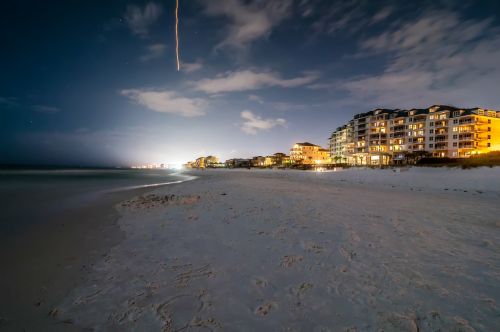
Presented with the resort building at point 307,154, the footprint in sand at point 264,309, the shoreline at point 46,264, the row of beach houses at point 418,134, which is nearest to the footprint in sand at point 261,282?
Result: the footprint in sand at point 264,309

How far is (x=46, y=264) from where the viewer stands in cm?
646

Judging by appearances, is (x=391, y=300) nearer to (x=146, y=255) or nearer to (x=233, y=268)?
(x=233, y=268)

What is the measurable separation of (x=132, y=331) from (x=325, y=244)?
18.0 feet

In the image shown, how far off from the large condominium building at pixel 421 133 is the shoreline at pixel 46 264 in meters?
83.1

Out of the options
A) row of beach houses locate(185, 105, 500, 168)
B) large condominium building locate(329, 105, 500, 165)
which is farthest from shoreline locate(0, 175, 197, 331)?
row of beach houses locate(185, 105, 500, 168)

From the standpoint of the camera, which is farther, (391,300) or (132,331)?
(391,300)

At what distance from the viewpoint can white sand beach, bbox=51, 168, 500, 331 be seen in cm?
381

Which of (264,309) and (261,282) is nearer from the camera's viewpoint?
(264,309)

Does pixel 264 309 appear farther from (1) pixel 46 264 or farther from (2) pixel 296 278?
(1) pixel 46 264

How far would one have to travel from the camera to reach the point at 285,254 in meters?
6.46

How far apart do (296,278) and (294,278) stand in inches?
1.7

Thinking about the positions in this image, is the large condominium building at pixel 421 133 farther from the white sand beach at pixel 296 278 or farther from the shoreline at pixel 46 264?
the shoreline at pixel 46 264

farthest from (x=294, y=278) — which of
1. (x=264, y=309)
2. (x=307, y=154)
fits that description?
(x=307, y=154)

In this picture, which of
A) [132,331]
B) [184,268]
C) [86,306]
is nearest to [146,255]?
[184,268]
